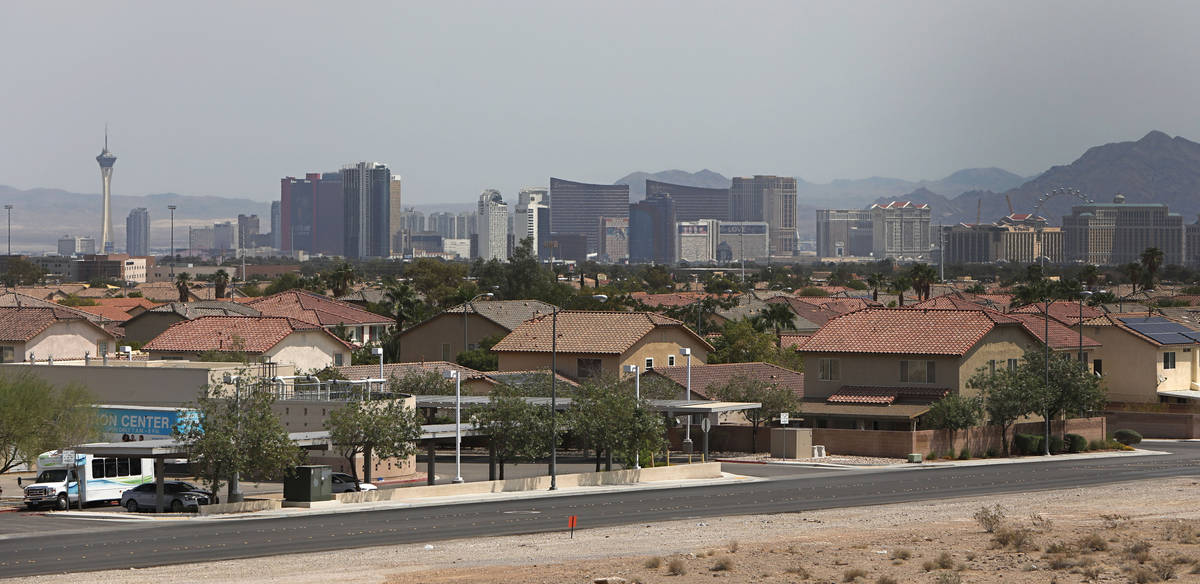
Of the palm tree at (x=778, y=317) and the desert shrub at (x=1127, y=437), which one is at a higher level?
the palm tree at (x=778, y=317)

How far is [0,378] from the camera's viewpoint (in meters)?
67.3

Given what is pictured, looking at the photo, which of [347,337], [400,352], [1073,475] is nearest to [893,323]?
[1073,475]

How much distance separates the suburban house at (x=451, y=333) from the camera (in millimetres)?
113062

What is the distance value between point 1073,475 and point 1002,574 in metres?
32.2

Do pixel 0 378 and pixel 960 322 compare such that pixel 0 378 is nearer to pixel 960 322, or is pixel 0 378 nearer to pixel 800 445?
pixel 800 445

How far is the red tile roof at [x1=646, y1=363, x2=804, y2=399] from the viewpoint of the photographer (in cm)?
8806

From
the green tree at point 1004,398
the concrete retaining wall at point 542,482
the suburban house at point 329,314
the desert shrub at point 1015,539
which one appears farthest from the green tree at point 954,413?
the suburban house at point 329,314

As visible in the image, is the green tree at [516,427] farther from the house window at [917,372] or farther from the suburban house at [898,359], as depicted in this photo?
the house window at [917,372]

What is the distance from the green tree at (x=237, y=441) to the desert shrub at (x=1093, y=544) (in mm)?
28220

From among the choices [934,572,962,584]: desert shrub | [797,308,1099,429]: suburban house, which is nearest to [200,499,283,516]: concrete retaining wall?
[934,572,962,584]: desert shrub

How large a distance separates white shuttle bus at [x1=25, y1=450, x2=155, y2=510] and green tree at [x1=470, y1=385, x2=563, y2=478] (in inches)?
548

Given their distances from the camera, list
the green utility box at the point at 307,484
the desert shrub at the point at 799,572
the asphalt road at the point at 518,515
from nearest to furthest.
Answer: the desert shrub at the point at 799,572 < the asphalt road at the point at 518,515 < the green utility box at the point at 307,484

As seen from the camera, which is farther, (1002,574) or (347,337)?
(347,337)

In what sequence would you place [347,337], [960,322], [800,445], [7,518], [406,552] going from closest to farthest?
[406,552] < [7,518] < [800,445] < [960,322] < [347,337]
